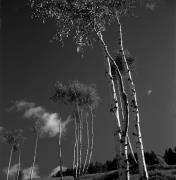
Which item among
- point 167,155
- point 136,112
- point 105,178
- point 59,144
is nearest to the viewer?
point 136,112

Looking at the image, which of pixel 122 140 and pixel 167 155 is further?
pixel 167 155

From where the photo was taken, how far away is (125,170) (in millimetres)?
16172

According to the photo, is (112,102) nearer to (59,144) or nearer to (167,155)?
(59,144)

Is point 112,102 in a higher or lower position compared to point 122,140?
higher

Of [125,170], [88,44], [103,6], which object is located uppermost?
[103,6]

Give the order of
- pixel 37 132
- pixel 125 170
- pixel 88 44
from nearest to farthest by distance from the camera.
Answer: pixel 125 170, pixel 88 44, pixel 37 132

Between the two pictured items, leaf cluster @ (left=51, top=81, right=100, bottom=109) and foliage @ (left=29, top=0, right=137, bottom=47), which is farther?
leaf cluster @ (left=51, top=81, right=100, bottom=109)

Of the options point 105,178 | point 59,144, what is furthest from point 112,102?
point 59,144

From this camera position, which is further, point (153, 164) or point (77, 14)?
point (153, 164)

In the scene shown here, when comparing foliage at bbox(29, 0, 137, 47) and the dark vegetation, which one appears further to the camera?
the dark vegetation

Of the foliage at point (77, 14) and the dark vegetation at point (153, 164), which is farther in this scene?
the dark vegetation at point (153, 164)

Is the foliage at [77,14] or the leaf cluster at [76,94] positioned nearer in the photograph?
the foliage at [77,14]

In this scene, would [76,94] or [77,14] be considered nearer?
[77,14]

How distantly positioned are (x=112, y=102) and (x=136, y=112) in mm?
2648
